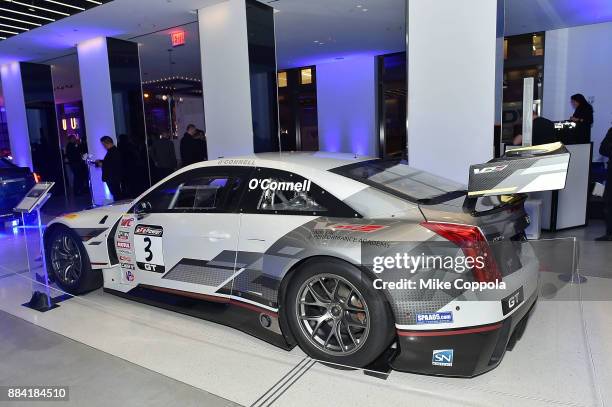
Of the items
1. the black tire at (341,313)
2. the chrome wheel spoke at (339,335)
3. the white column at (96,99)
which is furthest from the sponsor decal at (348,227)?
the white column at (96,99)

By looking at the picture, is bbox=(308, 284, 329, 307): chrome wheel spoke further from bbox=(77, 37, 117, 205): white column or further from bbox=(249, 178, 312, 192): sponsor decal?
bbox=(77, 37, 117, 205): white column

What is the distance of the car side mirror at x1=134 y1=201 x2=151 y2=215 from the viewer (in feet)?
11.5

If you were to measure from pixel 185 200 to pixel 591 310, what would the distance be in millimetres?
3245

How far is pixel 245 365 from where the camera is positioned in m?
2.76

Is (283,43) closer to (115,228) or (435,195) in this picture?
(115,228)

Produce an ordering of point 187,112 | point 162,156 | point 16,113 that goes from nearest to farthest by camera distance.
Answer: point 162,156
point 16,113
point 187,112

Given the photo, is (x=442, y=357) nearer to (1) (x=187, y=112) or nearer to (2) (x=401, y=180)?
(2) (x=401, y=180)

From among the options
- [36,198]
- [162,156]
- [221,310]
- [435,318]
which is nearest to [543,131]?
[435,318]

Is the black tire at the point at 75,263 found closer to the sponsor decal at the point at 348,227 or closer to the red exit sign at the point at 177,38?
the sponsor decal at the point at 348,227

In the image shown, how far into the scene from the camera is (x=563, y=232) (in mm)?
5828

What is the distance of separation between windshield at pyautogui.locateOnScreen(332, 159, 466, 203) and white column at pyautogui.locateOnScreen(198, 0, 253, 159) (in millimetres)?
4476

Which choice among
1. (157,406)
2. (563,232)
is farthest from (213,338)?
(563,232)

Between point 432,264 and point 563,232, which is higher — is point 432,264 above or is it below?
above

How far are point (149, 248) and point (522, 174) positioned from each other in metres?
2.67
